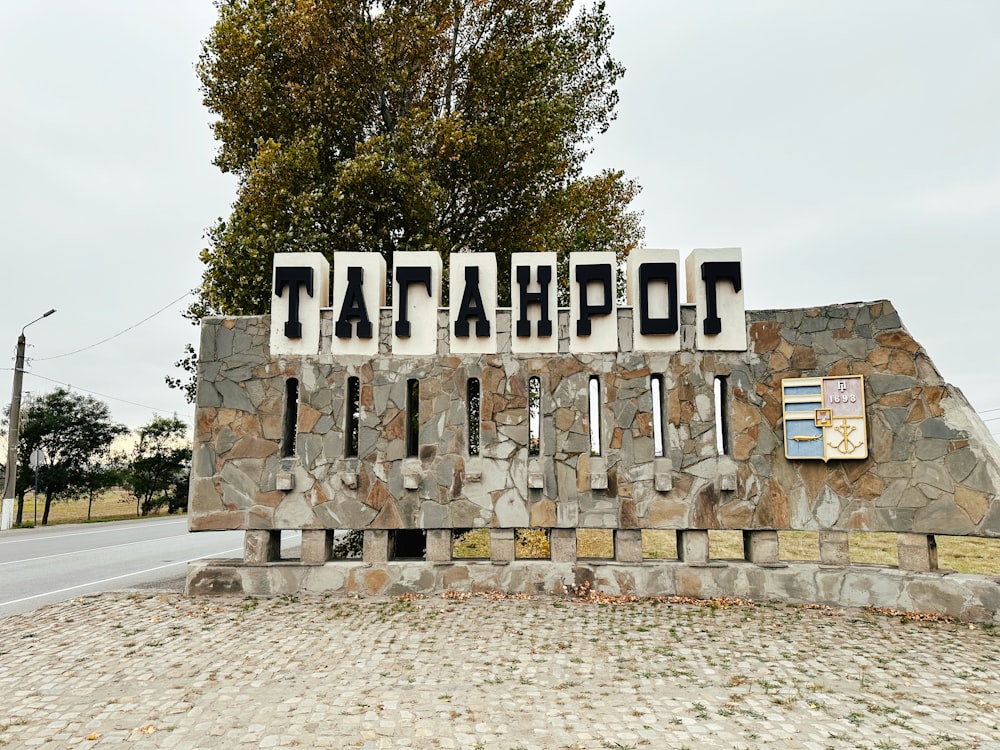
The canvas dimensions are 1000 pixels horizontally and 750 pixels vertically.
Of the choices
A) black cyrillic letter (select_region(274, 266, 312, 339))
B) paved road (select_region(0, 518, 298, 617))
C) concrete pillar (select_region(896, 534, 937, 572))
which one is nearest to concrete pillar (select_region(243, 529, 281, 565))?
paved road (select_region(0, 518, 298, 617))

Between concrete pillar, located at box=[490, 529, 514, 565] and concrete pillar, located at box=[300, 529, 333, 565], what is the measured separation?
8.12 feet

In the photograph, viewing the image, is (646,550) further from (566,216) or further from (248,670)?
(248,670)

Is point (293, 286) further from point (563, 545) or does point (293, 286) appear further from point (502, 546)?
point (563, 545)

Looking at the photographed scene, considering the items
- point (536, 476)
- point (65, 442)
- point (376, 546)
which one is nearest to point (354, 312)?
point (376, 546)

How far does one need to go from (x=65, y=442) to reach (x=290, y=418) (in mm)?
29641

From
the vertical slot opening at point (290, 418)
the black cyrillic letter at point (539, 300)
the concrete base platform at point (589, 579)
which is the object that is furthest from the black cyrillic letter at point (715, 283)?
the vertical slot opening at point (290, 418)

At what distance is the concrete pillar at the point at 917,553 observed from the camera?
8453 mm

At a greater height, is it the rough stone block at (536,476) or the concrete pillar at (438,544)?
the rough stone block at (536,476)

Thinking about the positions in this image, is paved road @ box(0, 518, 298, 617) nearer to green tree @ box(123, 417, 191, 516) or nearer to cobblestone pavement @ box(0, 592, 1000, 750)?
cobblestone pavement @ box(0, 592, 1000, 750)

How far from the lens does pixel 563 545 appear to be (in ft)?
29.8

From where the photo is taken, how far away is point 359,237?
488 inches

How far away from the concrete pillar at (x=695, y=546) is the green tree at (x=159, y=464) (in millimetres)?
36202

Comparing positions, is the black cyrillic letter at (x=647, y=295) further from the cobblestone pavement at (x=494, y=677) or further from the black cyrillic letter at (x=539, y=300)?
the cobblestone pavement at (x=494, y=677)

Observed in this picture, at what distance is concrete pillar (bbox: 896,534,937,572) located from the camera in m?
8.45
